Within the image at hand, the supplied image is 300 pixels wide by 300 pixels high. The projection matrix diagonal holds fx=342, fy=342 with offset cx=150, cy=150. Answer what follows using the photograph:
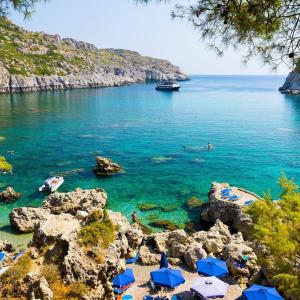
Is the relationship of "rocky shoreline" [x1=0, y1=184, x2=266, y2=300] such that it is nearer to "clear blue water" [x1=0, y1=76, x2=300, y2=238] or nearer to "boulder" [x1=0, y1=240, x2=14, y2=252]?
"boulder" [x1=0, y1=240, x2=14, y2=252]

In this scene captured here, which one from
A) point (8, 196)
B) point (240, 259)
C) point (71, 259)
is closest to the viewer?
point (71, 259)

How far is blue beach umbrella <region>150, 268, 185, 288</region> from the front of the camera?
22.4m

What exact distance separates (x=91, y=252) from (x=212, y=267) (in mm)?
11653

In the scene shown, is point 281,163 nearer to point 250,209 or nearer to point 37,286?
point 250,209

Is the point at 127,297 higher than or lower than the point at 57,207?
higher

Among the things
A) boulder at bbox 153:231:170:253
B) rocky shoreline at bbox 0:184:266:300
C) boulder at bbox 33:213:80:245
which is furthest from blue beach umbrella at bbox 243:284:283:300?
boulder at bbox 33:213:80:245

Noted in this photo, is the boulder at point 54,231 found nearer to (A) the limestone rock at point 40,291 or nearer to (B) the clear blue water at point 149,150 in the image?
(A) the limestone rock at point 40,291

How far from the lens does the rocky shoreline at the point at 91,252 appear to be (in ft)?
46.6

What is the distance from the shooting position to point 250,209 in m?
18.1

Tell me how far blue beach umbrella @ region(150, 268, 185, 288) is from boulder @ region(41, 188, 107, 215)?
1508 cm

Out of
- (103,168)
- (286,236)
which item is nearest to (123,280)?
(286,236)

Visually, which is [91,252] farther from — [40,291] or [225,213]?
[225,213]

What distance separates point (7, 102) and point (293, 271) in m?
130

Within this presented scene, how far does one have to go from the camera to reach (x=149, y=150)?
2606 inches
